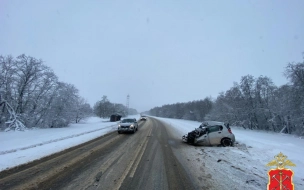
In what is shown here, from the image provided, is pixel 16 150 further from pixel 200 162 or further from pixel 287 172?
pixel 287 172

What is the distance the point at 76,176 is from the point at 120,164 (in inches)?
71.2

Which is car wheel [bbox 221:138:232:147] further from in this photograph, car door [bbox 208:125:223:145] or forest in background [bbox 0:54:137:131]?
forest in background [bbox 0:54:137:131]

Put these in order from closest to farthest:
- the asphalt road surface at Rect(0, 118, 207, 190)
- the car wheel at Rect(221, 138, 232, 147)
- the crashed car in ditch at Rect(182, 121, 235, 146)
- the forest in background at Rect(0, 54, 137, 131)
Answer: the asphalt road surface at Rect(0, 118, 207, 190) → the car wheel at Rect(221, 138, 232, 147) → the crashed car in ditch at Rect(182, 121, 235, 146) → the forest in background at Rect(0, 54, 137, 131)

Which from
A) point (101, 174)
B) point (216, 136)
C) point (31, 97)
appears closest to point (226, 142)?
point (216, 136)

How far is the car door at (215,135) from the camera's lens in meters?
11.4

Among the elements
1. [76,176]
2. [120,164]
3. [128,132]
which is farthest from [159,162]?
[128,132]

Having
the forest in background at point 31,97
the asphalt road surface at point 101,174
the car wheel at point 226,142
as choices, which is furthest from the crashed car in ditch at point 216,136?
the forest in background at point 31,97

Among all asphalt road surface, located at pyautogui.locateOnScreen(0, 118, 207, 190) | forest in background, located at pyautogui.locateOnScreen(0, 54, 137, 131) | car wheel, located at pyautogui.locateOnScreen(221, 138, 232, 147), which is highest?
forest in background, located at pyautogui.locateOnScreen(0, 54, 137, 131)

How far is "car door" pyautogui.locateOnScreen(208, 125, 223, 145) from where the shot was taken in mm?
11443

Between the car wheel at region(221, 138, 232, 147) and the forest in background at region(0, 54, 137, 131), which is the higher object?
the forest in background at region(0, 54, 137, 131)

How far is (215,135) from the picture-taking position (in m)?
11.5

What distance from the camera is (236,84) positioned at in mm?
46000

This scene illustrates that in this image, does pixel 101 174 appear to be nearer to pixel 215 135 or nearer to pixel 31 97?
pixel 215 135

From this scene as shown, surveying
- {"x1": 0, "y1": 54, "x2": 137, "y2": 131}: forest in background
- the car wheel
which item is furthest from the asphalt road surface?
{"x1": 0, "y1": 54, "x2": 137, "y2": 131}: forest in background
